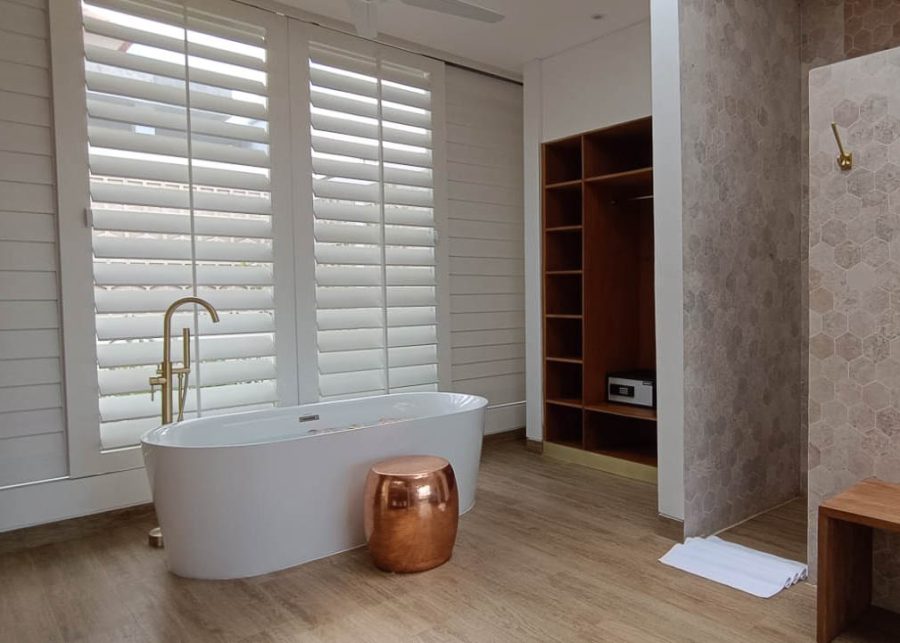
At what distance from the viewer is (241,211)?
140 inches

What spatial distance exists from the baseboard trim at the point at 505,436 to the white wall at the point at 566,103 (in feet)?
0.90

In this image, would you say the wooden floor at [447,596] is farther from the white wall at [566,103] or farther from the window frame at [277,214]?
the white wall at [566,103]

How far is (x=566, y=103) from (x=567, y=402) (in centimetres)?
210

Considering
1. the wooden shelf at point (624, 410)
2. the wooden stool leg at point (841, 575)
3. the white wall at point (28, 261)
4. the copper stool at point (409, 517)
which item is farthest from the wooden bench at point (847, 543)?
the white wall at point (28, 261)

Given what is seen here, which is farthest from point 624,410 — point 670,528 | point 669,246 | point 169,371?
point 169,371

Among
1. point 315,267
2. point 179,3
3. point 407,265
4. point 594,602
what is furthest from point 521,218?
point 594,602

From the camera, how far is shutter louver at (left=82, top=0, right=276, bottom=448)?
3.18m

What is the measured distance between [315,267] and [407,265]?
684 mm

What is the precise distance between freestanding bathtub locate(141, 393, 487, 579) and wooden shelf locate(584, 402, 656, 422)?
1.29m

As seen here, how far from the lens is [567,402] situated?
4.49 metres

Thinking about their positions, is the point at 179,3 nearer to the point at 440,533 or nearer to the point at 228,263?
the point at 228,263

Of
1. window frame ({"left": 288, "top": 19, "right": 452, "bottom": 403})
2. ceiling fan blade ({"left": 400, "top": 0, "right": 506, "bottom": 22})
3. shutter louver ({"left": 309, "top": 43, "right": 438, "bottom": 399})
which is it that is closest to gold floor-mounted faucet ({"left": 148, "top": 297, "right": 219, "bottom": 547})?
window frame ({"left": 288, "top": 19, "right": 452, "bottom": 403})

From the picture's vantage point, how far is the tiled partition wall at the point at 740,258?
2.97 m

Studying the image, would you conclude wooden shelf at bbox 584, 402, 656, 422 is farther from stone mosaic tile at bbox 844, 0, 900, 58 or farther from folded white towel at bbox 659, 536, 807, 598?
stone mosaic tile at bbox 844, 0, 900, 58
